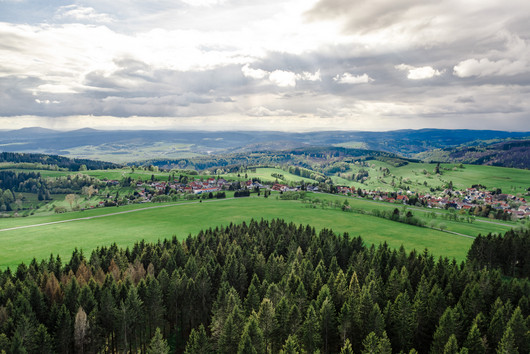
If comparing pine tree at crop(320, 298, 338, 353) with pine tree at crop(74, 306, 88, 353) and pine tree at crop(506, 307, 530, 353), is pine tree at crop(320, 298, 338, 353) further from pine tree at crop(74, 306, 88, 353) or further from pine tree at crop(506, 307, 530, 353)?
pine tree at crop(74, 306, 88, 353)

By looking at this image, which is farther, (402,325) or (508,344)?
(402,325)

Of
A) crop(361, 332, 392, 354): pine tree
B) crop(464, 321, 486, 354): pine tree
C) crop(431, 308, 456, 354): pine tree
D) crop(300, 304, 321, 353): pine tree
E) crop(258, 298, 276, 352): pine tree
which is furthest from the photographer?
crop(258, 298, 276, 352): pine tree

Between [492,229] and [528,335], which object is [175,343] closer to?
[528,335]

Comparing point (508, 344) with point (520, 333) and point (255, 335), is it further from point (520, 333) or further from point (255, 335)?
point (255, 335)

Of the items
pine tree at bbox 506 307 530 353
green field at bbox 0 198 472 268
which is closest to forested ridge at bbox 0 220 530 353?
pine tree at bbox 506 307 530 353

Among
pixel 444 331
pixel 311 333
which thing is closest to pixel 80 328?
pixel 311 333
